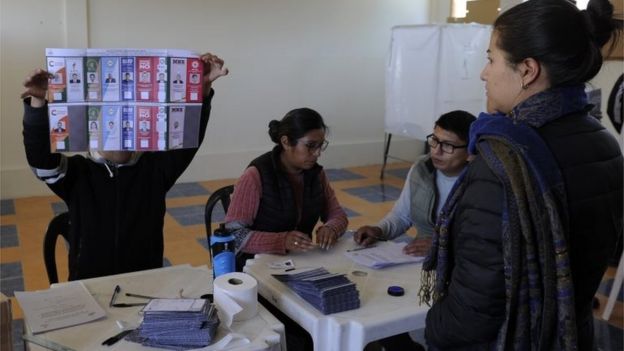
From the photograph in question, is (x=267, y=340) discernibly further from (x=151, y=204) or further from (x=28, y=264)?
(x=28, y=264)

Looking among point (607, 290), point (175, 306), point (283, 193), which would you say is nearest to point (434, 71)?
point (607, 290)

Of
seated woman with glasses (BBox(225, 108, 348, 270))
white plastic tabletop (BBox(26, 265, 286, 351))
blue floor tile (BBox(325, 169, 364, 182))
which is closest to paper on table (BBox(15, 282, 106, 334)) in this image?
white plastic tabletop (BBox(26, 265, 286, 351))

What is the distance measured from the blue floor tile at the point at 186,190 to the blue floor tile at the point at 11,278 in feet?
6.32

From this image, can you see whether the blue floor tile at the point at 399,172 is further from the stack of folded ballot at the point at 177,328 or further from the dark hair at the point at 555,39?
the dark hair at the point at 555,39

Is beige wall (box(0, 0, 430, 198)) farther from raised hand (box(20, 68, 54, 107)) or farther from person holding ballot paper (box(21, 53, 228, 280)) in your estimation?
raised hand (box(20, 68, 54, 107))

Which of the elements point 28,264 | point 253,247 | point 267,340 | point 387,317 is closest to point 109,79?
point 253,247

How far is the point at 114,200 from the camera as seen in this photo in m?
2.08

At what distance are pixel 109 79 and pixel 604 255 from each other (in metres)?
1.46

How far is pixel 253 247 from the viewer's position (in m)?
2.15

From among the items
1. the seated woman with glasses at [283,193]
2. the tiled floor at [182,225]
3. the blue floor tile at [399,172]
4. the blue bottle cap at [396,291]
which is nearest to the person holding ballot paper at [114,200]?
the seated woman with glasses at [283,193]

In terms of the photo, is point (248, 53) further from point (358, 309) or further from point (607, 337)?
point (358, 309)

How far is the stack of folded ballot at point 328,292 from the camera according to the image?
1559mm

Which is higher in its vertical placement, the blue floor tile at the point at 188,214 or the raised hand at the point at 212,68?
the raised hand at the point at 212,68

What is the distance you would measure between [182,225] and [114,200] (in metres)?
2.65
